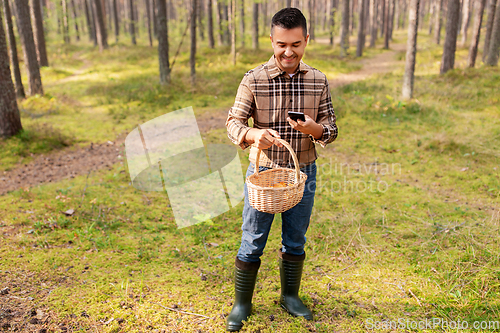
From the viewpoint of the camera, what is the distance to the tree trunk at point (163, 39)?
12.8m

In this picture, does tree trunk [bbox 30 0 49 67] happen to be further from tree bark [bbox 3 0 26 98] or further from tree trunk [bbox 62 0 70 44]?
tree trunk [bbox 62 0 70 44]

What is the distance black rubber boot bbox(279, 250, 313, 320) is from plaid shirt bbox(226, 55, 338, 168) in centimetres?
99

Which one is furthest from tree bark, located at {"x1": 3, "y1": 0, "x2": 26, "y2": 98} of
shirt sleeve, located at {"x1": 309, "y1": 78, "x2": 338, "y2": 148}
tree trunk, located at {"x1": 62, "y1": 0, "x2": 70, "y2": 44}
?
tree trunk, located at {"x1": 62, "y1": 0, "x2": 70, "y2": 44}

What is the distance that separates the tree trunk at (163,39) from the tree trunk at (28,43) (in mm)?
4376

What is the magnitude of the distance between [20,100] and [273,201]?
12.6 meters

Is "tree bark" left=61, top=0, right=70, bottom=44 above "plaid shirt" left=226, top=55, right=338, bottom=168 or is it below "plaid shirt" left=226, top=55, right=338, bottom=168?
above

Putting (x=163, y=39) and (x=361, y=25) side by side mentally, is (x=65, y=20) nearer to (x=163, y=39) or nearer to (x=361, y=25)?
(x=163, y=39)

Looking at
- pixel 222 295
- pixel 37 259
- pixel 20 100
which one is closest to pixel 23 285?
pixel 37 259

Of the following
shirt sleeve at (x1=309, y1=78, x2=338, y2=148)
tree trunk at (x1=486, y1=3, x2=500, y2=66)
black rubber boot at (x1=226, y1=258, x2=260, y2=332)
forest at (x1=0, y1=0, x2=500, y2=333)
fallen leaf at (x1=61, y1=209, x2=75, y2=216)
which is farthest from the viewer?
tree trunk at (x1=486, y1=3, x2=500, y2=66)

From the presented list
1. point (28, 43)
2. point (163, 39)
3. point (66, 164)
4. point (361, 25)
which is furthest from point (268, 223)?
point (361, 25)

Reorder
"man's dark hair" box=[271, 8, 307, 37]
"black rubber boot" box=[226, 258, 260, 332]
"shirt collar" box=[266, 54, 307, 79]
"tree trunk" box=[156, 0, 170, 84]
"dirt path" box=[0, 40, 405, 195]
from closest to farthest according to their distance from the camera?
"man's dark hair" box=[271, 8, 307, 37] < "shirt collar" box=[266, 54, 307, 79] < "black rubber boot" box=[226, 258, 260, 332] < "dirt path" box=[0, 40, 405, 195] < "tree trunk" box=[156, 0, 170, 84]

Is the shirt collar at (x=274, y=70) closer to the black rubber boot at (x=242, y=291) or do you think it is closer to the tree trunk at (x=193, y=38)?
the black rubber boot at (x=242, y=291)

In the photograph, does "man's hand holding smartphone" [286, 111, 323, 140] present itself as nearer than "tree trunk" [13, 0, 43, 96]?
Yes

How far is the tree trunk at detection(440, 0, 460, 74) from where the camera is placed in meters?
13.2
